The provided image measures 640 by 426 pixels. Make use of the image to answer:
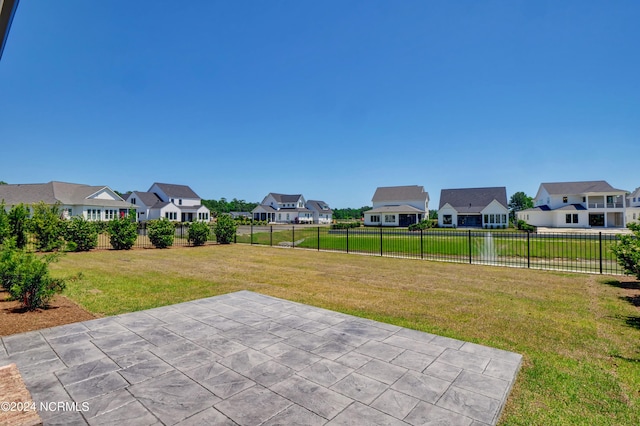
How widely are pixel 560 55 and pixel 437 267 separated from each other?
33.0 feet

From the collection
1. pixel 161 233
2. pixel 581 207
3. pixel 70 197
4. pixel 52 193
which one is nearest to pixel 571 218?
pixel 581 207

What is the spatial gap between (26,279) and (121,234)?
12360mm

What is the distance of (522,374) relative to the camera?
3531 millimetres

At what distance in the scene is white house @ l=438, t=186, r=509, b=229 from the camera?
43094 millimetres

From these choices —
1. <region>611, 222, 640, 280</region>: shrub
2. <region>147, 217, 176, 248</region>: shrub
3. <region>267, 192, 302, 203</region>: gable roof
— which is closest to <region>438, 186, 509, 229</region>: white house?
<region>267, 192, 302, 203</region>: gable roof

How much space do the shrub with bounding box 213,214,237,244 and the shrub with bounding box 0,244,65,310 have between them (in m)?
14.9

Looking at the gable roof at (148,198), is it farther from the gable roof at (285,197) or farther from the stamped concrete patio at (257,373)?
the stamped concrete patio at (257,373)

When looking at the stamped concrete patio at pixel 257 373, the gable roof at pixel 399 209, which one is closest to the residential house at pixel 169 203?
the gable roof at pixel 399 209

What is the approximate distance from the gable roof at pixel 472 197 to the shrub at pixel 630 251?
39.3 m

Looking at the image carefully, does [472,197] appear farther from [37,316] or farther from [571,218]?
[37,316]

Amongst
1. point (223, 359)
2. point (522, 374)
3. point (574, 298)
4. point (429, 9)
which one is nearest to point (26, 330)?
point (223, 359)

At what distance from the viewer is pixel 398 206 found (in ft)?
165

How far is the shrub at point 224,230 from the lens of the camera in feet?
69.1

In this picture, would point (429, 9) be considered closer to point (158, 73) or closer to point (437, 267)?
point (437, 267)
